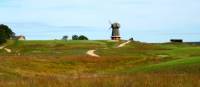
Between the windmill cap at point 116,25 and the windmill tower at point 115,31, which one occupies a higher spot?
the windmill cap at point 116,25

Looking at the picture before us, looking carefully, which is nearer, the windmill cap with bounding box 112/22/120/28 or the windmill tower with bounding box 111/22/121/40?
the windmill tower with bounding box 111/22/121/40

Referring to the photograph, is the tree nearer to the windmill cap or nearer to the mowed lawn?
the mowed lawn

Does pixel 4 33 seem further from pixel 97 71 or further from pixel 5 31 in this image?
pixel 97 71

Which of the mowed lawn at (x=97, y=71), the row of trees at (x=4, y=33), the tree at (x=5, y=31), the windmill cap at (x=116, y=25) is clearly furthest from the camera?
the windmill cap at (x=116, y=25)

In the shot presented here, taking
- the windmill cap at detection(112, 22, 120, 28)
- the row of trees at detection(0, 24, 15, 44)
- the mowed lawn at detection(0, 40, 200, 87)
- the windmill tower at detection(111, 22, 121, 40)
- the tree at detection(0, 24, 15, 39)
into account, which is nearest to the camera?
the mowed lawn at detection(0, 40, 200, 87)

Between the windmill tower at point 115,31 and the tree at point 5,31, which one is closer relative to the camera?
the tree at point 5,31

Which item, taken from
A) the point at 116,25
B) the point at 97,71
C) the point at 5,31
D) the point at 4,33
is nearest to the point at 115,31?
the point at 116,25

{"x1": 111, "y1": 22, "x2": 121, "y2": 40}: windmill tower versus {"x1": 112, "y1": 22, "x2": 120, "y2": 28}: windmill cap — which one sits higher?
{"x1": 112, "y1": 22, "x2": 120, "y2": 28}: windmill cap

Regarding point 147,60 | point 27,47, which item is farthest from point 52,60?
point 27,47

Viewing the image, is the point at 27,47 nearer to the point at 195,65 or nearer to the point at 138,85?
the point at 195,65

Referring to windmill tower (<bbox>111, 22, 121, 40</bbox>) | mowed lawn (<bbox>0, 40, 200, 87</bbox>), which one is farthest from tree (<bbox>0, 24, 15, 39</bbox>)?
windmill tower (<bbox>111, 22, 121, 40</bbox>)

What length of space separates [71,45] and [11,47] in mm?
14217

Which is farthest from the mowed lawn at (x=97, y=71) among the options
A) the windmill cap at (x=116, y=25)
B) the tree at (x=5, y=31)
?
the windmill cap at (x=116, y=25)

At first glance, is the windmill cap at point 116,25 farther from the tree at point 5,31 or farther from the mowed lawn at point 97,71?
the mowed lawn at point 97,71
